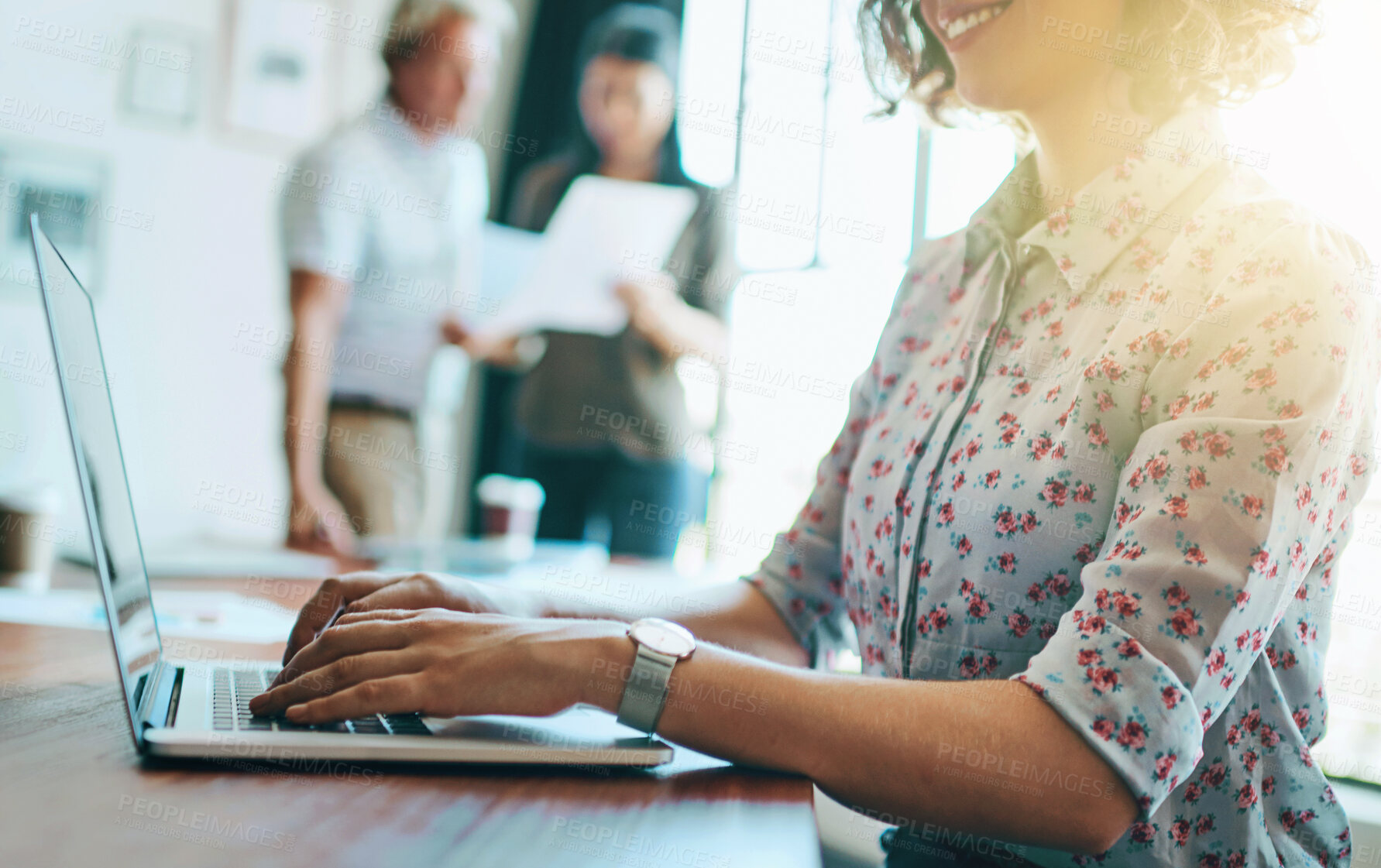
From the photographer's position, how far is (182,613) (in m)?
1.04

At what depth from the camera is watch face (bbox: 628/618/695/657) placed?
597 mm

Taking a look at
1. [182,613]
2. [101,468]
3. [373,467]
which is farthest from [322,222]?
[101,468]

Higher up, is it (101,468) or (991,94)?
(991,94)

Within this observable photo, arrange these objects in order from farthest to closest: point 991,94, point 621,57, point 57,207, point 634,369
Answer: point 57,207 → point 621,57 → point 634,369 → point 991,94

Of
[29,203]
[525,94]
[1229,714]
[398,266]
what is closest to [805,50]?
[525,94]

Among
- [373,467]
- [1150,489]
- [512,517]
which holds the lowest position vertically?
[512,517]

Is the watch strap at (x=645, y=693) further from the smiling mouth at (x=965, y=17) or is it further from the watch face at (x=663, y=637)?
the smiling mouth at (x=965, y=17)

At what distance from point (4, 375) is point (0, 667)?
258 centimetres

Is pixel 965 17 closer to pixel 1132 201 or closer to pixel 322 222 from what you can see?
pixel 1132 201

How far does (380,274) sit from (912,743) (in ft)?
6.03

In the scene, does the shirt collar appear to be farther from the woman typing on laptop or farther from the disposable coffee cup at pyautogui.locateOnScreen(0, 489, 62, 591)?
the disposable coffee cup at pyautogui.locateOnScreen(0, 489, 62, 591)

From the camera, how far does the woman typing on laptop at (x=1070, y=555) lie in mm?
562

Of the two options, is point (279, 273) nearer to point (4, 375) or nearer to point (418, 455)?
point (4, 375)

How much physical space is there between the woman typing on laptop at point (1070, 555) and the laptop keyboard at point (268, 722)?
0.01 m
